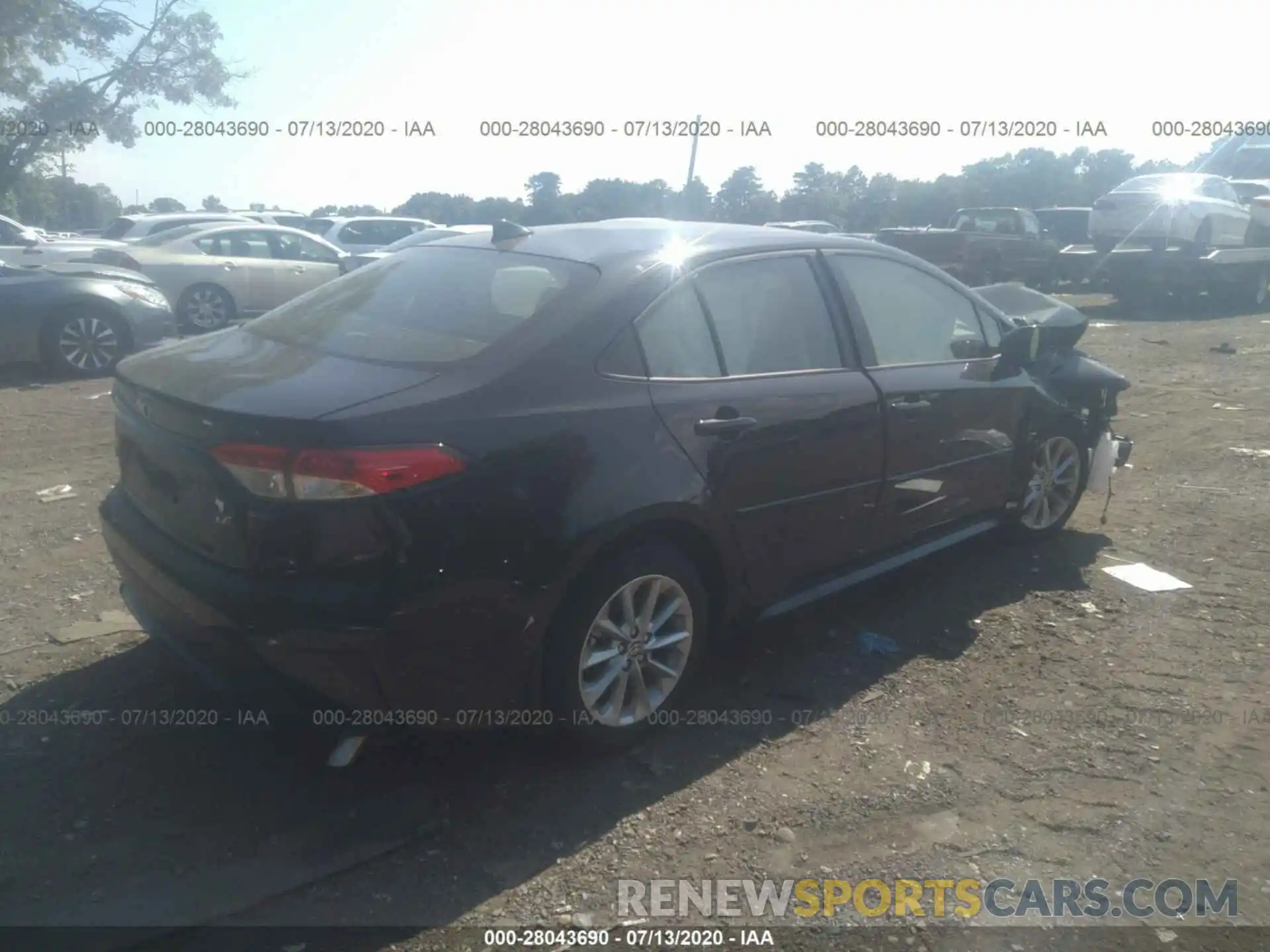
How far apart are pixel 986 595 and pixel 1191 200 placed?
15273 millimetres

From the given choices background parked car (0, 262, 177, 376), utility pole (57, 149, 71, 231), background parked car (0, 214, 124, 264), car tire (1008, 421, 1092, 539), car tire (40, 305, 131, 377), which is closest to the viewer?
car tire (1008, 421, 1092, 539)

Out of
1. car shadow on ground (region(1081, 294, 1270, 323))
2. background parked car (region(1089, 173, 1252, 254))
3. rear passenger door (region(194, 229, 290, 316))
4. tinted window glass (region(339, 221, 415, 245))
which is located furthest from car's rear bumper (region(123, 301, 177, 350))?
background parked car (region(1089, 173, 1252, 254))

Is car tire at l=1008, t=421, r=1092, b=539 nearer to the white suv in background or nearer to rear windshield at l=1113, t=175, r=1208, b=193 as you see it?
the white suv in background

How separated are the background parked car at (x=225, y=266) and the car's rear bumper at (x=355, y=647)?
10.5 metres

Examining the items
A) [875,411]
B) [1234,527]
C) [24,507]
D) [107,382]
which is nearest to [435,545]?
[875,411]

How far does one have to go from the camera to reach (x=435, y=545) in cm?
292

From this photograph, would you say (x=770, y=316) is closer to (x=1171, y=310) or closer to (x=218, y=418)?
(x=218, y=418)

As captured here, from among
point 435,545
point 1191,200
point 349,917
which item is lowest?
point 349,917

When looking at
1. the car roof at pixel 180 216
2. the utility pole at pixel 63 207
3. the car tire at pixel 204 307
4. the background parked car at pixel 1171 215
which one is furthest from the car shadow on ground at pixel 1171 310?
the utility pole at pixel 63 207

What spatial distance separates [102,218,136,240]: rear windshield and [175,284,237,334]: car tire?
190 inches

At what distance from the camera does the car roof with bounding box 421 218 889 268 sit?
12.4ft

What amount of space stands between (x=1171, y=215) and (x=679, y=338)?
54.4 ft

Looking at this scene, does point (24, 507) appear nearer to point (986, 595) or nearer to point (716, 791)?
point (716, 791)

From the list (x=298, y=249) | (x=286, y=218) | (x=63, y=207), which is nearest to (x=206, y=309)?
(x=298, y=249)
